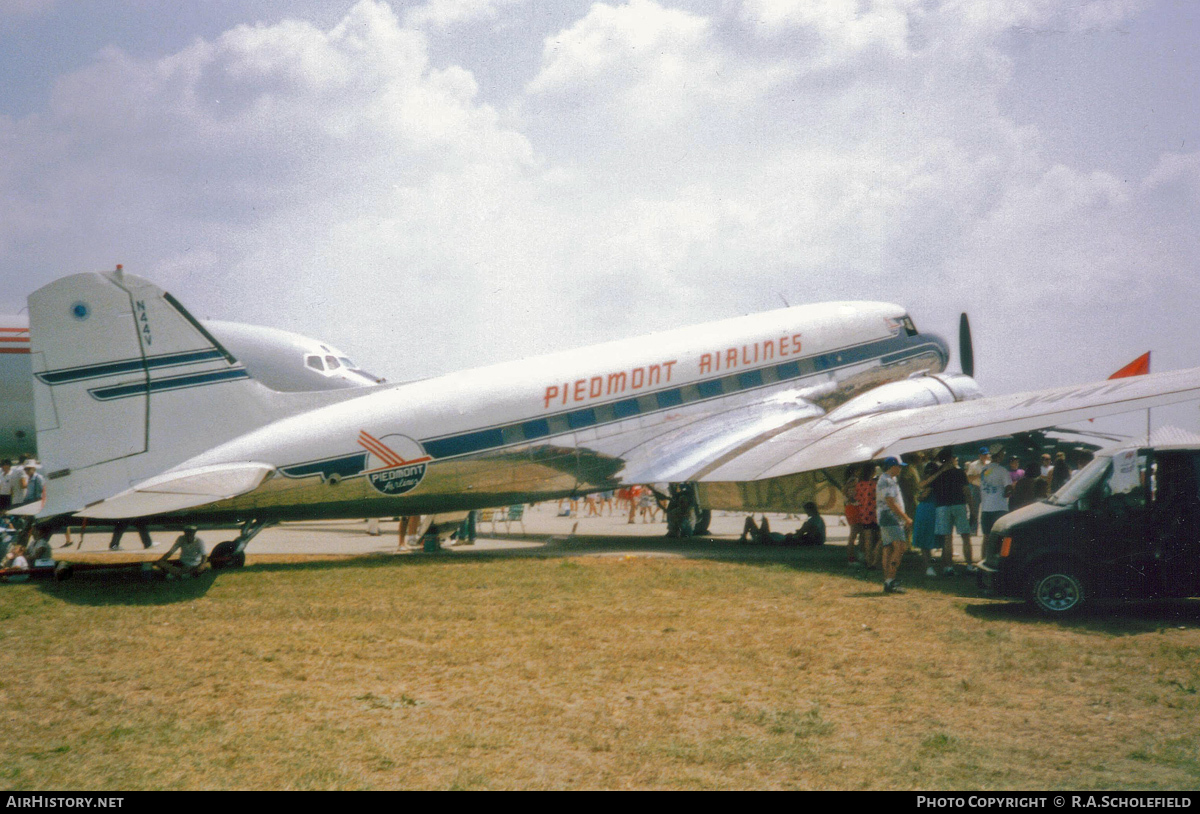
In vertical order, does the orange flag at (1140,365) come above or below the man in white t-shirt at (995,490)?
above

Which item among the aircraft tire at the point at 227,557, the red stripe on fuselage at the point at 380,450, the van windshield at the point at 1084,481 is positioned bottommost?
the aircraft tire at the point at 227,557

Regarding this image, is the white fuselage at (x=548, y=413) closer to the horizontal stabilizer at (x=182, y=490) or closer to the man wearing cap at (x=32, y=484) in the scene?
the horizontal stabilizer at (x=182, y=490)

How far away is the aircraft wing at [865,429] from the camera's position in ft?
34.4

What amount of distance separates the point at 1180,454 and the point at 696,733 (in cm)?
606

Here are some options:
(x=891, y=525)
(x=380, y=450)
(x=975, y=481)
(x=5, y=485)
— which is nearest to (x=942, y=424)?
(x=891, y=525)

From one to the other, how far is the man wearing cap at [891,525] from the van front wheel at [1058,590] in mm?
1738

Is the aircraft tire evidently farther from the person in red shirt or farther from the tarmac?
the person in red shirt

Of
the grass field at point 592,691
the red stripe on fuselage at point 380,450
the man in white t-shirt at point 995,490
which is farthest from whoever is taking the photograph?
the red stripe on fuselage at point 380,450

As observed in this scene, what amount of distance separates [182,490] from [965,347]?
18.8 m

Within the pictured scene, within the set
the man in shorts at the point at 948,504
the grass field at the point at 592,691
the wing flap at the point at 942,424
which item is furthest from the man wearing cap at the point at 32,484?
the man in shorts at the point at 948,504

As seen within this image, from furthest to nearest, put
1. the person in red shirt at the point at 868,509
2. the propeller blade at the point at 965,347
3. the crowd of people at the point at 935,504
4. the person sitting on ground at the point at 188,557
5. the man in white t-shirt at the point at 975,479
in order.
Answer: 1. the propeller blade at the point at 965,347
2. the man in white t-shirt at the point at 975,479
3. the person in red shirt at the point at 868,509
4. the person sitting on ground at the point at 188,557
5. the crowd of people at the point at 935,504

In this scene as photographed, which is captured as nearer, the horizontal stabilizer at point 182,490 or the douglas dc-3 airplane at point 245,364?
the horizontal stabilizer at point 182,490
